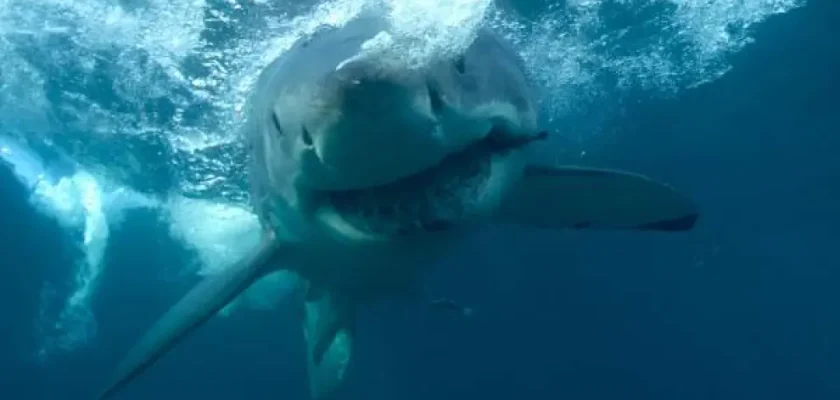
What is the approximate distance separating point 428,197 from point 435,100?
84 centimetres

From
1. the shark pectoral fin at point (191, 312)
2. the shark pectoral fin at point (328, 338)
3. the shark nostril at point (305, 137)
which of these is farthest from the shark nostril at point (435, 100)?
the shark pectoral fin at point (328, 338)

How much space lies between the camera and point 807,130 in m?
19.4

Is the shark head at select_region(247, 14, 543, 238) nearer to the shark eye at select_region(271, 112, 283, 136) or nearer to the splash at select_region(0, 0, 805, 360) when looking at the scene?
the shark eye at select_region(271, 112, 283, 136)

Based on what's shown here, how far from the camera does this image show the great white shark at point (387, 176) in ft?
10.7

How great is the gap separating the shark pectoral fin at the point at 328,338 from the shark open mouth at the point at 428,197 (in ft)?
12.9

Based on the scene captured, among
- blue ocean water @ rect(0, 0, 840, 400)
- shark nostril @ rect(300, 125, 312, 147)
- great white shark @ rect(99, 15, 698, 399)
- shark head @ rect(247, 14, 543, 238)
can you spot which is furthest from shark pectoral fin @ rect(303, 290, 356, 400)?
shark nostril @ rect(300, 125, 312, 147)

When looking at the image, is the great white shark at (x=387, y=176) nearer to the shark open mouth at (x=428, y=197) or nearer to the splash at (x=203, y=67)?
→ the shark open mouth at (x=428, y=197)

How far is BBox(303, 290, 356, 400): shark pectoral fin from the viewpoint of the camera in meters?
8.63

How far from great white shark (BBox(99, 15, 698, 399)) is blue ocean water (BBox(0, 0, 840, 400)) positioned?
11.7 ft

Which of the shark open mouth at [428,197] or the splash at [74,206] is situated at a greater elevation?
the shark open mouth at [428,197]

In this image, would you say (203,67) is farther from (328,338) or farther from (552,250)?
(552,250)

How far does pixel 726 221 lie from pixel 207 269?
19.1 m

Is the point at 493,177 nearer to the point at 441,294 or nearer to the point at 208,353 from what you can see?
the point at 441,294

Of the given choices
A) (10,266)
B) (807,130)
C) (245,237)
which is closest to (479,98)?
(245,237)
